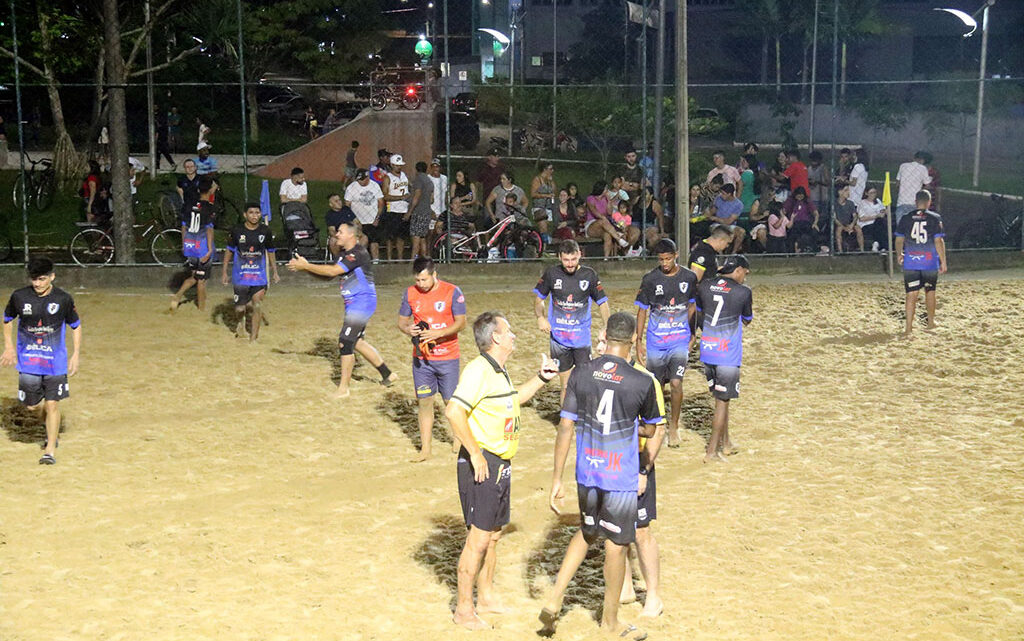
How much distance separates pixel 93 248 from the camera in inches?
805

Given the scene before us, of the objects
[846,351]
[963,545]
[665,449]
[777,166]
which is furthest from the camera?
[777,166]

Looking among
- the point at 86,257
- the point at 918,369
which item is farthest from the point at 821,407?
the point at 86,257

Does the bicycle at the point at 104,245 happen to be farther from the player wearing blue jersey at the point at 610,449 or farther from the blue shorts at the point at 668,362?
the player wearing blue jersey at the point at 610,449

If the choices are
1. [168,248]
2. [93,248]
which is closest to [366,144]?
[168,248]

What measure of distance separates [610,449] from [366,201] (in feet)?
44.8

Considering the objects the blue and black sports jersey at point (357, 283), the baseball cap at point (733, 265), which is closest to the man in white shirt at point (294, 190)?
the blue and black sports jersey at point (357, 283)

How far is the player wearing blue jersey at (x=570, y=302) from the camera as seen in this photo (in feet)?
37.3

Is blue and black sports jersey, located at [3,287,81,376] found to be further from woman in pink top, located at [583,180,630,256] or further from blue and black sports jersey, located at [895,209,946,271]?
woman in pink top, located at [583,180,630,256]

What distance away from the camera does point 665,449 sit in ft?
37.0

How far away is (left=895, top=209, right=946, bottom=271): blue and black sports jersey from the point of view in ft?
50.7

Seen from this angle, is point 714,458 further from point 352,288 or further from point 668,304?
point 352,288

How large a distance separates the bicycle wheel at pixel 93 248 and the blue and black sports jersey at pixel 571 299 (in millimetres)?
11428

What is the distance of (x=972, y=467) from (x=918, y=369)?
150 inches

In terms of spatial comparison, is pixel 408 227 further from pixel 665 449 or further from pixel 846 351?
pixel 665 449
